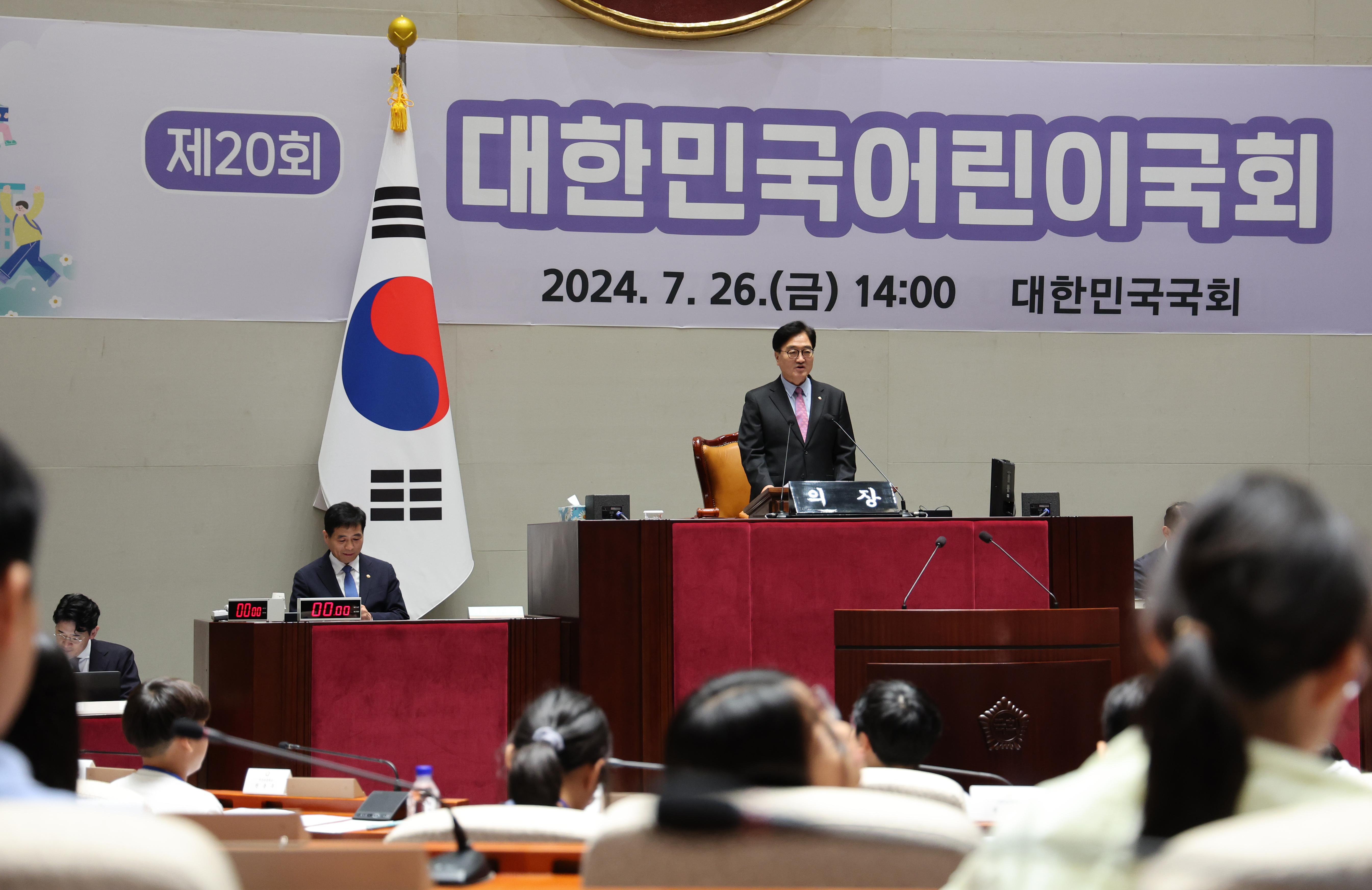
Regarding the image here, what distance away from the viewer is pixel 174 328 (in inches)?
249

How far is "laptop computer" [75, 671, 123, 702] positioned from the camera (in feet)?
15.1

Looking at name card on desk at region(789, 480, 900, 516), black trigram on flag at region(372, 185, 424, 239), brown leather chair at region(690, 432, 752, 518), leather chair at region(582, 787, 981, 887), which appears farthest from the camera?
black trigram on flag at region(372, 185, 424, 239)

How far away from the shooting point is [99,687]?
4656 mm

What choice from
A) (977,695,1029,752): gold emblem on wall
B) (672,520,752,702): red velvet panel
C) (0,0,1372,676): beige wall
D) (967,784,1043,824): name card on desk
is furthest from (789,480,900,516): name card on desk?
(0,0,1372,676): beige wall

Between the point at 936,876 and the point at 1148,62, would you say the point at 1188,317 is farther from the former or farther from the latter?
the point at 936,876

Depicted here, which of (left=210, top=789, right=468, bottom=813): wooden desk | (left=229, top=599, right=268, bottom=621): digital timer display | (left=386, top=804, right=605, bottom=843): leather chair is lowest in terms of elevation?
(left=210, top=789, right=468, bottom=813): wooden desk

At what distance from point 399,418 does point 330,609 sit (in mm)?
1666

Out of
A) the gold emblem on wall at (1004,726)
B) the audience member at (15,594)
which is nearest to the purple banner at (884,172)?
the gold emblem on wall at (1004,726)

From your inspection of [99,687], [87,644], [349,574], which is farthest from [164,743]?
[87,644]

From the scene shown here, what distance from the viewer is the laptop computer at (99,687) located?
4590 mm

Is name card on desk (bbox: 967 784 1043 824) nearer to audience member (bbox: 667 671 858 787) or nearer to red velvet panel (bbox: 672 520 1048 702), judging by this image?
audience member (bbox: 667 671 858 787)

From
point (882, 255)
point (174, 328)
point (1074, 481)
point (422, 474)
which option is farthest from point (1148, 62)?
point (174, 328)

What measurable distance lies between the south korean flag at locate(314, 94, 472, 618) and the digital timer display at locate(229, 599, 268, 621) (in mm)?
1346

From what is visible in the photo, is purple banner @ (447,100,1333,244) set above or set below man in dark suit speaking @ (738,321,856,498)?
above
